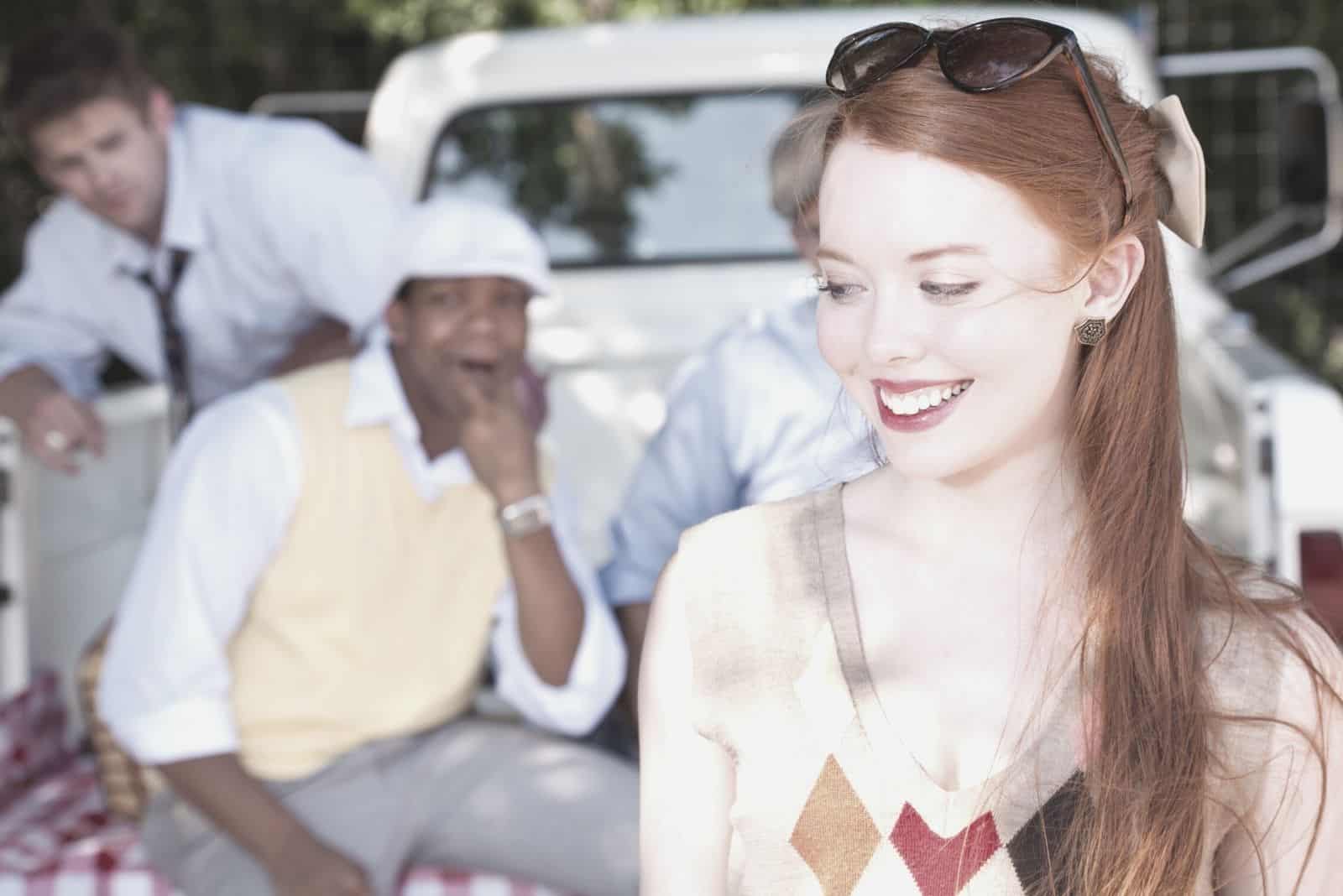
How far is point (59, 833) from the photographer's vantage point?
8.21 feet

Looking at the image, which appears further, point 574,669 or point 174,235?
point 174,235

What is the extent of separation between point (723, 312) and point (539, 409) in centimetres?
89

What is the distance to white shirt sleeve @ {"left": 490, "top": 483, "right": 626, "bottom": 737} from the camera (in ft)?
7.84

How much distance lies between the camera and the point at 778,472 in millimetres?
2328

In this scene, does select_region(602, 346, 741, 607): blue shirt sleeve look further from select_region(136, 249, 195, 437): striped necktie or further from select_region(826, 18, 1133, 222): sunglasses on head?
select_region(826, 18, 1133, 222): sunglasses on head

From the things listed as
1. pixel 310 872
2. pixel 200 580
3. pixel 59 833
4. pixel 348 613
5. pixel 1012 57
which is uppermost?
pixel 1012 57

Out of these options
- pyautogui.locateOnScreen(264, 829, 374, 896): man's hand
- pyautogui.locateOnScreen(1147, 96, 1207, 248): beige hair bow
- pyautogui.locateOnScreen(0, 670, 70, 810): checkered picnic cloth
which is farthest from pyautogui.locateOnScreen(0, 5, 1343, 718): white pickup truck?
pyautogui.locateOnScreen(1147, 96, 1207, 248): beige hair bow

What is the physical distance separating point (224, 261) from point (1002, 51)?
2150 mm

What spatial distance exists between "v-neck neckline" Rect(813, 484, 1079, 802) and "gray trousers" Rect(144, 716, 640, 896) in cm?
97

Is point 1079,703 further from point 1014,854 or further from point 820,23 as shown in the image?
point 820,23

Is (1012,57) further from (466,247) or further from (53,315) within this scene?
(53,315)

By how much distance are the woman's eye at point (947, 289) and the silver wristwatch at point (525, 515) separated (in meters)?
1.17

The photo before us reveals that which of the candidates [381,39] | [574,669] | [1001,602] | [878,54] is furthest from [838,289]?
[381,39]

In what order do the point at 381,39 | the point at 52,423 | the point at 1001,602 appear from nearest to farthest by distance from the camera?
the point at 1001,602
the point at 52,423
the point at 381,39
